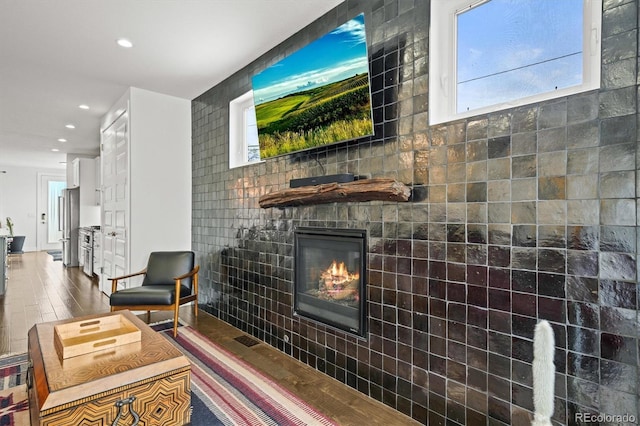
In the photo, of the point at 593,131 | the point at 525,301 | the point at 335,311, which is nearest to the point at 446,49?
the point at 593,131

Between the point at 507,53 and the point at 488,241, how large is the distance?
982 millimetres

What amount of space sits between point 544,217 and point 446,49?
1.09 m

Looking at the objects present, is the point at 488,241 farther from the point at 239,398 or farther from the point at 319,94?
the point at 239,398

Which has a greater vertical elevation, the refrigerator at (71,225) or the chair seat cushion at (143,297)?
the refrigerator at (71,225)

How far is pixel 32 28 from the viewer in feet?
9.00

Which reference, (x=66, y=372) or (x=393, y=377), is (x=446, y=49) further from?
(x=66, y=372)

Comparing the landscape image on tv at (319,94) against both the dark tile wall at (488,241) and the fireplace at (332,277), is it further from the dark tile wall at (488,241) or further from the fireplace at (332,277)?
the fireplace at (332,277)

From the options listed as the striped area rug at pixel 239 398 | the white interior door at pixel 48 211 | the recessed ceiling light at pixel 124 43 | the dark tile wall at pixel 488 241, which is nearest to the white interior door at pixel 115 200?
the recessed ceiling light at pixel 124 43

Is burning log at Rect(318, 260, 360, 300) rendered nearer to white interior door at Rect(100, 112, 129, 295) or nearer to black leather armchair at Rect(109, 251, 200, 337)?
black leather armchair at Rect(109, 251, 200, 337)

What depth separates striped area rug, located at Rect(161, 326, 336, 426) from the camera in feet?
6.40

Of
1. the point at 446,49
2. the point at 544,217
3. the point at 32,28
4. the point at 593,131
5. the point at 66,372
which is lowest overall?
the point at 66,372

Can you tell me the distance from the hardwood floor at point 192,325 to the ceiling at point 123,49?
267 cm

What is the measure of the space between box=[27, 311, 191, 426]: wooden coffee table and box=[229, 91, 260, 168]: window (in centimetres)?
227
